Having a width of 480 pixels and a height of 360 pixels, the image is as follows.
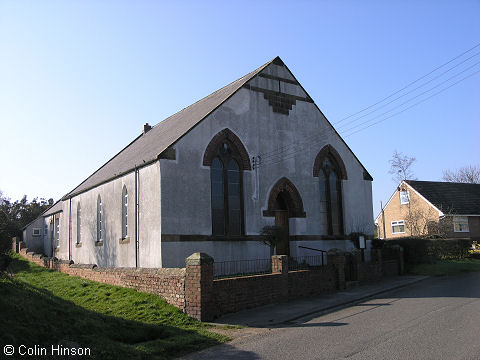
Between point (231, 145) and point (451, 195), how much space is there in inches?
1174

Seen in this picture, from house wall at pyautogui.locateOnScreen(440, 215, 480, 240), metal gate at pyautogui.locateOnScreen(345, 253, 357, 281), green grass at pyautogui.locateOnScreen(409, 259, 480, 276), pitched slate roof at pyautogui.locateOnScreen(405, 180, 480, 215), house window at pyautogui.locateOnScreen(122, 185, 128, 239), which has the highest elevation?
pitched slate roof at pyautogui.locateOnScreen(405, 180, 480, 215)

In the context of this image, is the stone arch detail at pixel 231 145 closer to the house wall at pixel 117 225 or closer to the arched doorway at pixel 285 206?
the arched doorway at pixel 285 206

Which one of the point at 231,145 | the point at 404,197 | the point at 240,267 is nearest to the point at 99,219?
the point at 231,145

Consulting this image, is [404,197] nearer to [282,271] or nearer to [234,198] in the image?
[234,198]

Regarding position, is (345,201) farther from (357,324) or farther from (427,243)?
(357,324)

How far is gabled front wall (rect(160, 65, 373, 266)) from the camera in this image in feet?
57.0

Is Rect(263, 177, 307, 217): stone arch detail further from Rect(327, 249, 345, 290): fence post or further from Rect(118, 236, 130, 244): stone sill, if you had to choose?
Rect(118, 236, 130, 244): stone sill

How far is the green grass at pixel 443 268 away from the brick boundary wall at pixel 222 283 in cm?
416

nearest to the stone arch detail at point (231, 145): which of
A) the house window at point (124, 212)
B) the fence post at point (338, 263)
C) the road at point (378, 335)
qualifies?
the house window at point (124, 212)

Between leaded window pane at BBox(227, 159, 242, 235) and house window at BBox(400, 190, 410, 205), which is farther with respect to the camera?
house window at BBox(400, 190, 410, 205)

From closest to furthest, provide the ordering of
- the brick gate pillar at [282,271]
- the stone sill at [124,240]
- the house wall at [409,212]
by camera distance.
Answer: the brick gate pillar at [282,271], the stone sill at [124,240], the house wall at [409,212]

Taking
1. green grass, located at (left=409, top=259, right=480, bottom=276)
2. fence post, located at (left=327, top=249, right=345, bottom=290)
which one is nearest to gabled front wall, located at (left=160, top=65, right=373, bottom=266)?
green grass, located at (left=409, top=259, right=480, bottom=276)

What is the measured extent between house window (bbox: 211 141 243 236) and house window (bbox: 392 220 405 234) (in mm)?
29116

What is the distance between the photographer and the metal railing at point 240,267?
18000 mm
